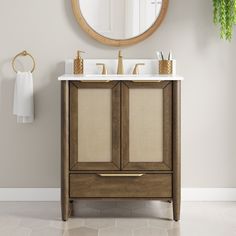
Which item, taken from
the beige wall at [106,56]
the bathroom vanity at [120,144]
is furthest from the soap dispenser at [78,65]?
the bathroom vanity at [120,144]

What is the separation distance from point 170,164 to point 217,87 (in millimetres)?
807

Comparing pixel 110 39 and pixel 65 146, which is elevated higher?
pixel 110 39

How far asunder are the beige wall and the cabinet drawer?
0.56 m

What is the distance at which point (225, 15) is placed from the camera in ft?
12.7

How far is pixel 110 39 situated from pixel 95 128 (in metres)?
0.75

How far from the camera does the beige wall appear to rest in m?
4.03

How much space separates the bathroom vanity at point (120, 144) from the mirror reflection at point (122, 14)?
1.85ft

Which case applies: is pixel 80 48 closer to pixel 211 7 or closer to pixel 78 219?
pixel 211 7

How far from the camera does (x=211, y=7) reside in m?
4.02

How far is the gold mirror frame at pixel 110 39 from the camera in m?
3.98

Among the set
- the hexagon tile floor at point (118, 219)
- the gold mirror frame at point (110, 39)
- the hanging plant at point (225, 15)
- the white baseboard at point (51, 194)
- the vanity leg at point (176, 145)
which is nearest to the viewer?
the hexagon tile floor at point (118, 219)

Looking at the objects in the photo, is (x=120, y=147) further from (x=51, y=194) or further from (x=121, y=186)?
(x=51, y=194)

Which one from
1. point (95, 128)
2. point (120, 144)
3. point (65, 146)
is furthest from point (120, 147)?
point (65, 146)

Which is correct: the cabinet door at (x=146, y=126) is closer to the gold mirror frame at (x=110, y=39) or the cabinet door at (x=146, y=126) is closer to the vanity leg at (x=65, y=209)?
the vanity leg at (x=65, y=209)
